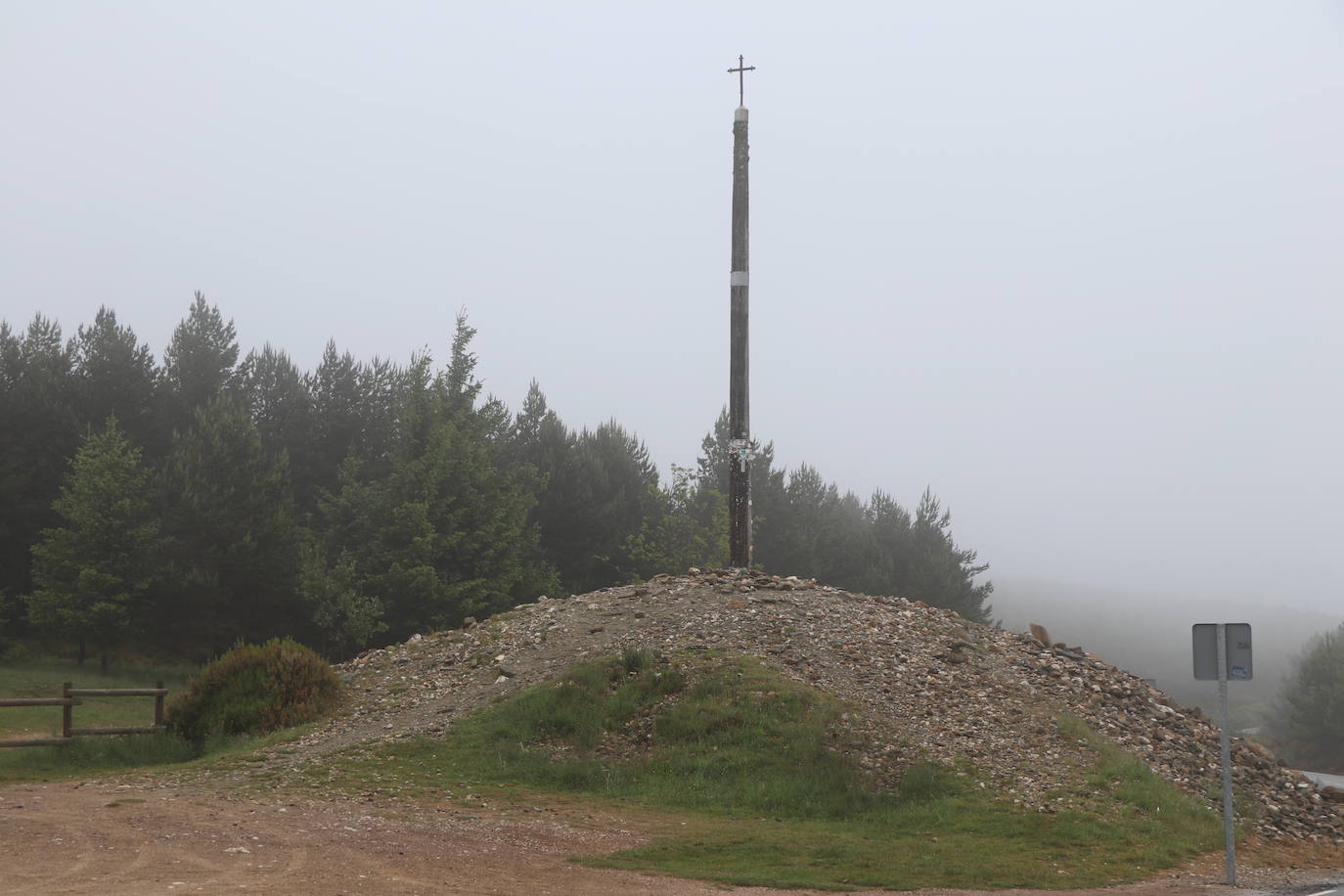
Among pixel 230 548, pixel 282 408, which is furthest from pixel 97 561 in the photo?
pixel 282 408

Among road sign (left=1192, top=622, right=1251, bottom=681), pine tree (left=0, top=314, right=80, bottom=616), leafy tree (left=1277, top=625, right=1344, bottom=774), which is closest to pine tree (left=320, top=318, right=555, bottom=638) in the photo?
pine tree (left=0, top=314, right=80, bottom=616)

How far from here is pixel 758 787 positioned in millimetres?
16938

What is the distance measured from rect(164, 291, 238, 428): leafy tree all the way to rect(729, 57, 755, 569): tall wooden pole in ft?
141

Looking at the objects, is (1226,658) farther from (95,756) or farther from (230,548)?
(230,548)

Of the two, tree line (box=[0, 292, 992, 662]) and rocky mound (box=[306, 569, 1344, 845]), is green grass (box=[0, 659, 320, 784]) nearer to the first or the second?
rocky mound (box=[306, 569, 1344, 845])

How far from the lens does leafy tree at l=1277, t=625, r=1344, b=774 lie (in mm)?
68625

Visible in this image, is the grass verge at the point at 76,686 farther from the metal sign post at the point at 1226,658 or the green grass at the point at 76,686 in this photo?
the metal sign post at the point at 1226,658

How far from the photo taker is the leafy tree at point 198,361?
60312mm

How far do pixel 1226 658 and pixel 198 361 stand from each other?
6016cm

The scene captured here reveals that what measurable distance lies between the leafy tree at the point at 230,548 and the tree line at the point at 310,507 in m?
0.10

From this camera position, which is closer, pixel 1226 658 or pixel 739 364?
pixel 1226 658

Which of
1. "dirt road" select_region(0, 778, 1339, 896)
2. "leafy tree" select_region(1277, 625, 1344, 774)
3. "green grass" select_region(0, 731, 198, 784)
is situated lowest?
"leafy tree" select_region(1277, 625, 1344, 774)

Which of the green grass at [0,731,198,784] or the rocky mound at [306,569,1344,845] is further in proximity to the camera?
the green grass at [0,731,198,784]

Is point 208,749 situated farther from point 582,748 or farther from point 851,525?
point 851,525
